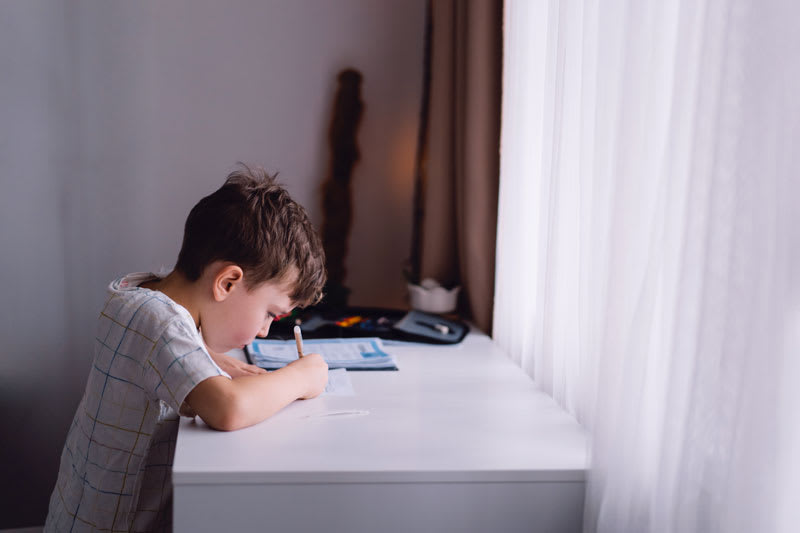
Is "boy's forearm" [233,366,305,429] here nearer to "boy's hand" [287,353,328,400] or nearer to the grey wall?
"boy's hand" [287,353,328,400]

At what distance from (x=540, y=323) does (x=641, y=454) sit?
48 centimetres

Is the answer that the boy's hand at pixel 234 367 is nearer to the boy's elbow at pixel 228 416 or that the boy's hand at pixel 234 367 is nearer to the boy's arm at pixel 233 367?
the boy's arm at pixel 233 367

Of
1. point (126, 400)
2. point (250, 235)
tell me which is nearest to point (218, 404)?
point (126, 400)

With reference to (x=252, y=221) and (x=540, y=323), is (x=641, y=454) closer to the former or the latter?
(x=540, y=323)

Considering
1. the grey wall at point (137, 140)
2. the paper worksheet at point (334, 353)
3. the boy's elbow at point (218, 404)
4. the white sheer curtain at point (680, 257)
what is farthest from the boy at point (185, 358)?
the grey wall at point (137, 140)

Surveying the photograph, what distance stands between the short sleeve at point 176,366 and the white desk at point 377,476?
0.06 metres

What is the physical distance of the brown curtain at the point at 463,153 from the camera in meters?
1.73

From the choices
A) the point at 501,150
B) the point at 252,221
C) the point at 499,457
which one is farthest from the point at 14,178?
the point at 499,457

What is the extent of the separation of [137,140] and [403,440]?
57.4 inches

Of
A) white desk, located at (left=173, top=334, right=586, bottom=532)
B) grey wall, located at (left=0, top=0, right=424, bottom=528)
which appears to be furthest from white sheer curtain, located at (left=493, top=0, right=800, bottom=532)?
grey wall, located at (left=0, top=0, right=424, bottom=528)

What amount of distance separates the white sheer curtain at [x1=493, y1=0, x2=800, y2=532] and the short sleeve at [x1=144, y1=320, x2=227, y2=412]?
1.70 feet

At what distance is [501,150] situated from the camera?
1.62 m

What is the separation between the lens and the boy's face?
1.11 m

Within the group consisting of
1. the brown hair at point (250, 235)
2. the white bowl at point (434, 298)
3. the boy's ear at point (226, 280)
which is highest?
the brown hair at point (250, 235)
